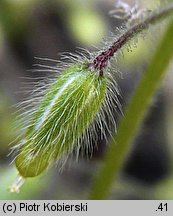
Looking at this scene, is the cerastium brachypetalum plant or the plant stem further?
the plant stem

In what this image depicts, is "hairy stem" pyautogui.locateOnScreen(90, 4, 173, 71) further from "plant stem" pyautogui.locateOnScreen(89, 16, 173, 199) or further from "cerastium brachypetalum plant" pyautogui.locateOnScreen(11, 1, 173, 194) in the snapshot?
"plant stem" pyautogui.locateOnScreen(89, 16, 173, 199)

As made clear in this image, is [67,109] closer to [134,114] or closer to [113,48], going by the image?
[113,48]

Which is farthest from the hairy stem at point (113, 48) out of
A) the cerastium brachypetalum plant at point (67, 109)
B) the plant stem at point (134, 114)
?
the plant stem at point (134, 114)

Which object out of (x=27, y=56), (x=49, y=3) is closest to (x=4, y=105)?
(x=27, y=56)

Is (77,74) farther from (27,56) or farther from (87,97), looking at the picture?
(27,56)

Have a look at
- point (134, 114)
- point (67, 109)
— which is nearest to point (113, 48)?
point (67, 109)

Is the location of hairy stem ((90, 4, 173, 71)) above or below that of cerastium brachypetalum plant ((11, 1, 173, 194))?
above

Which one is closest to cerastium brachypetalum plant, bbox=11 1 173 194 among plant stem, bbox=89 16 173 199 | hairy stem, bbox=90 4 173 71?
hairy stem, bbox=90 4 173 71
